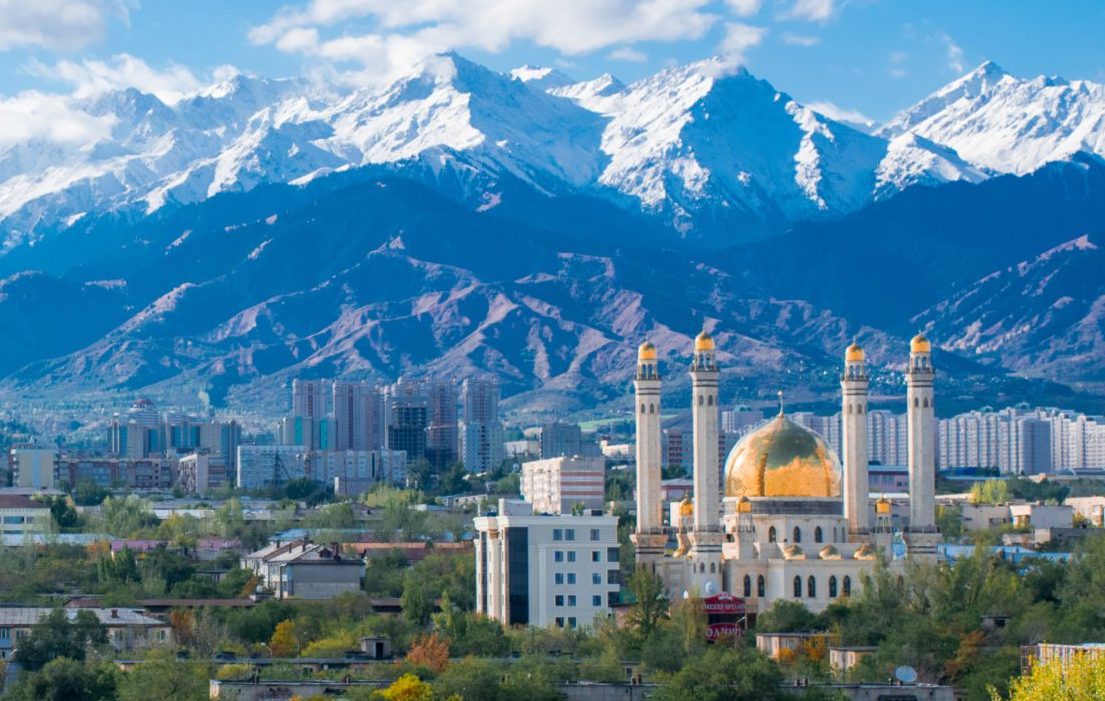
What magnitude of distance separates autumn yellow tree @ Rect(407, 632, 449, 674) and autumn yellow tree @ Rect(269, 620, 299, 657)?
3499 mm

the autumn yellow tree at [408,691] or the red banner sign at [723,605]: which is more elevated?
the red banner sign at [723,605]

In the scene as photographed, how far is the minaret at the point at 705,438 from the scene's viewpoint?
9319 centimetres

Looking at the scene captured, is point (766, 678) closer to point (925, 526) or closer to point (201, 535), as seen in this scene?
point (925, 526)

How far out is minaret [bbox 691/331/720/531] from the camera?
93.2 metres

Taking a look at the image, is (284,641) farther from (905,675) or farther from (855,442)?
(855,442)

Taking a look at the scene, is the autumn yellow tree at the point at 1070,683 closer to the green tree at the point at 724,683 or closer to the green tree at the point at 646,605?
the green tree at the point at 724,683

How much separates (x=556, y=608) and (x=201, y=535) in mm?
47613

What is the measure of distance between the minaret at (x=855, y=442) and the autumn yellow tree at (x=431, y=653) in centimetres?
2242

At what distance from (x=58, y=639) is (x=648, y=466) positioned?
28.0m

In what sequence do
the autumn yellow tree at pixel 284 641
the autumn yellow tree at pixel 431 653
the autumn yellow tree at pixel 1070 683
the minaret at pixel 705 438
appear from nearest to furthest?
the autumn yellow tree at pixel 1070 683
the autumn yellow tree at pixel 431 653
the autumn yellow tree at pixel 284 641
the minaret at pixel 705 438

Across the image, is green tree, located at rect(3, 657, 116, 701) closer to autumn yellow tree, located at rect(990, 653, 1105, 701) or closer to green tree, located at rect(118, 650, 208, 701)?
green tree, located at rect(118, 650, 208, 701)

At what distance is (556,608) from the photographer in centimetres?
8956

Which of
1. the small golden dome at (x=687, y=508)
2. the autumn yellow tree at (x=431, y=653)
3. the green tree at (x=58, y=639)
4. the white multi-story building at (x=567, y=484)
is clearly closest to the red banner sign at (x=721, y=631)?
the autumn yellow tree at (x=431, y=653)

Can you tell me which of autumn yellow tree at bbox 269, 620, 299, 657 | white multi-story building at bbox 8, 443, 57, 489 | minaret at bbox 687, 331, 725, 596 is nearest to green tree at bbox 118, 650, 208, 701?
autumn yellow tree at bbox 269, 620, 299, 657
